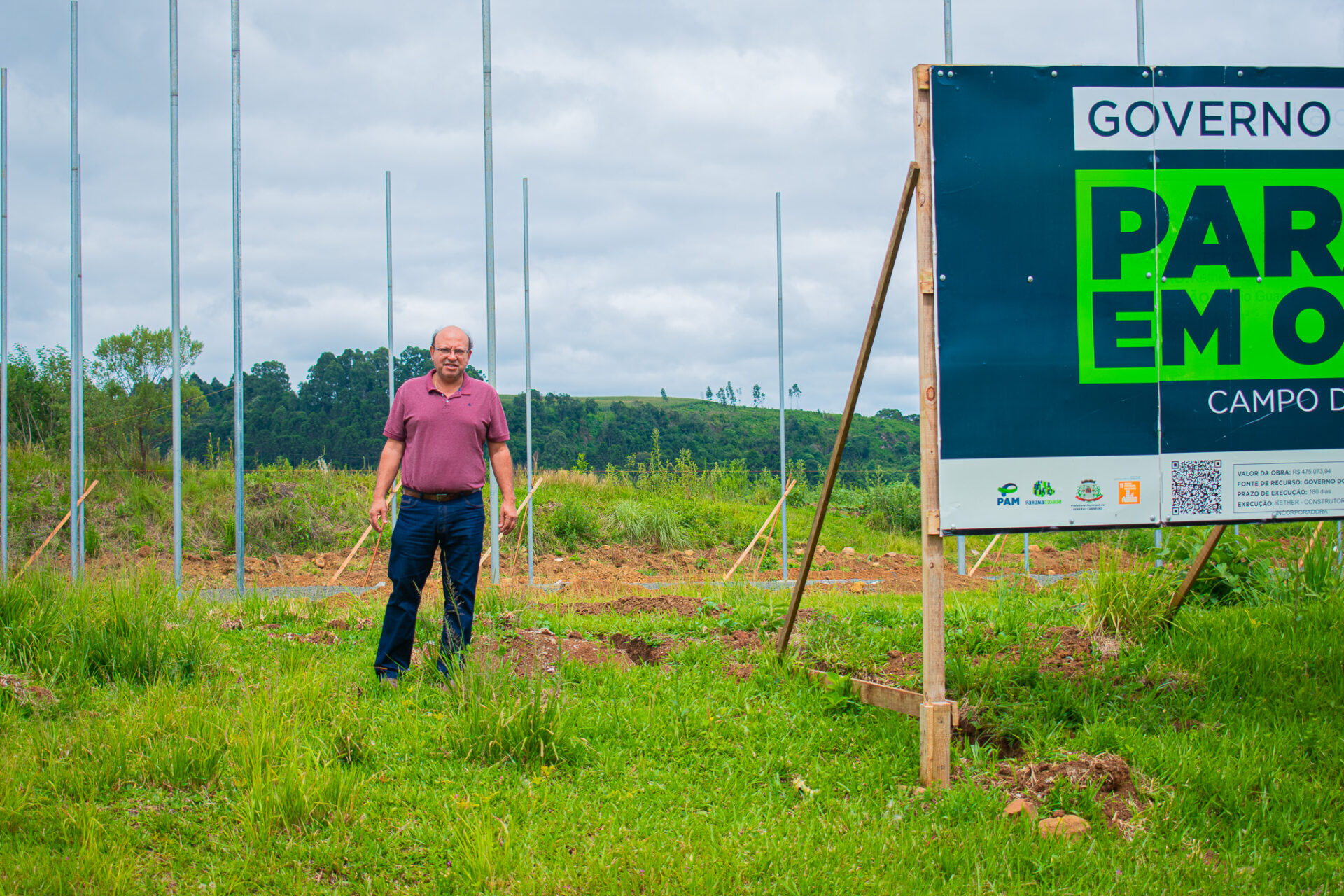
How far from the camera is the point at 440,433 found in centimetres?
479

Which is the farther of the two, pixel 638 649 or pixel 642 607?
pixel 642 607

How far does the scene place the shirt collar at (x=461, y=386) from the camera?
192 inches

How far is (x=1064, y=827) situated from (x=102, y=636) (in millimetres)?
4464

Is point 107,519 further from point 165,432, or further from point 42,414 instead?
point 42,414

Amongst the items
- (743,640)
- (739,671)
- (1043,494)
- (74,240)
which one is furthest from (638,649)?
(74,240)

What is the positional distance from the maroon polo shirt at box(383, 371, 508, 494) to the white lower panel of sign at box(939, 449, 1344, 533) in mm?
2438

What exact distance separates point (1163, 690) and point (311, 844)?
3.75 m

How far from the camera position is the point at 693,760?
375 cm

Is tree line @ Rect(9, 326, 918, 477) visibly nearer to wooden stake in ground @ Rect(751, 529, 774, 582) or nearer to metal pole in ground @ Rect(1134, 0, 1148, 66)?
wooden stake in ground @ Rect(751, 529, 774, 582)

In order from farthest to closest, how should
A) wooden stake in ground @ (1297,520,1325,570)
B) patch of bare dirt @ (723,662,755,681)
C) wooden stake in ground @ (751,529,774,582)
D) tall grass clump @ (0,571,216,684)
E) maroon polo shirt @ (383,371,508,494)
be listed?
wooden stake in ground @ (751,529,774,582) → wooden stake in ground @ (1297,520,1325,570) → maroon polo shirt @ (383,371,508,494) → patch of bare dirt @ (723,662,755,681) → tall grass clump @ (0,571,216,684)

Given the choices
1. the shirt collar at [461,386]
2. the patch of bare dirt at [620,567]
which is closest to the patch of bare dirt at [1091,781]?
the shirt collar at [461,386]

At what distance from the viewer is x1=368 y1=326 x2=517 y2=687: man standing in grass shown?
472cm

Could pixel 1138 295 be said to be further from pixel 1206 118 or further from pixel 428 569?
pixel 428 569

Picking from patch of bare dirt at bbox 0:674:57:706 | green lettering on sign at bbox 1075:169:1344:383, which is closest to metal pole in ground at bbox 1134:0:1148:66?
green lettering on sign at bbox 1075:169:1344:383
